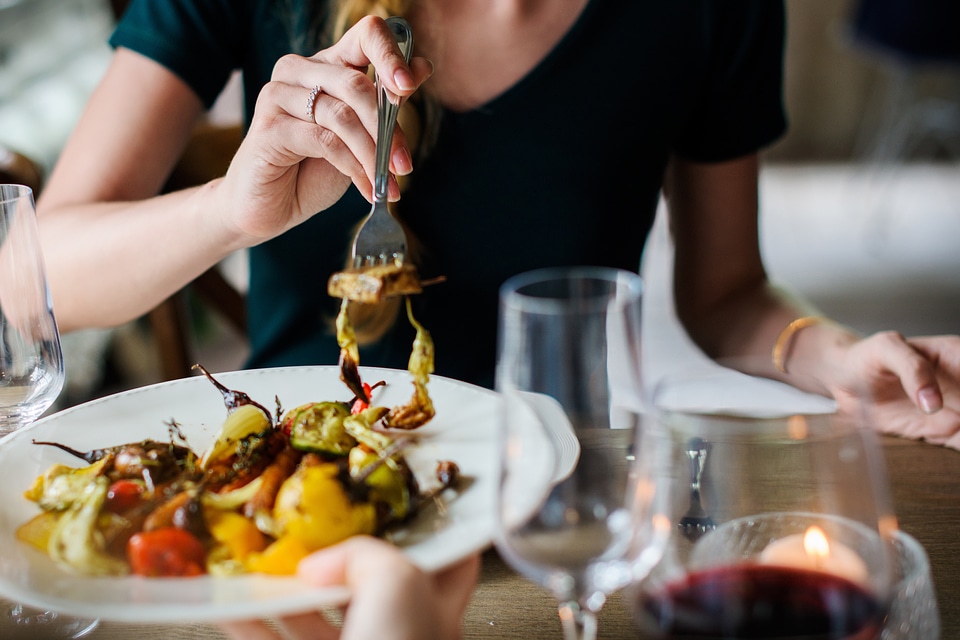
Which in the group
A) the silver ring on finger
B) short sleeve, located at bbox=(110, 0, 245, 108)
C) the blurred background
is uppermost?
short sleeve, located at bbox=(110, 0, 245, 108)

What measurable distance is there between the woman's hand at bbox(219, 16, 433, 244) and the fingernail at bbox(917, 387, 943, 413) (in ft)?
1.54

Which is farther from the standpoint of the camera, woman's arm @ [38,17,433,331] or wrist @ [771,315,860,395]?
wrist @ [771,315,860,395]

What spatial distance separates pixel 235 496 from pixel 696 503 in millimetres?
271

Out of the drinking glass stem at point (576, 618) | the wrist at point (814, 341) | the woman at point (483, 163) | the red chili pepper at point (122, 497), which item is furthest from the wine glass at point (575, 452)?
the woman at point (483, 163)

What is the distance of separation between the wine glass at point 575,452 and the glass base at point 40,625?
1.12 ft

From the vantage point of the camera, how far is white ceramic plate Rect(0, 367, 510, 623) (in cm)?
46

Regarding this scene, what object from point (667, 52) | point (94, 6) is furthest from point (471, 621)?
point (94, 6)

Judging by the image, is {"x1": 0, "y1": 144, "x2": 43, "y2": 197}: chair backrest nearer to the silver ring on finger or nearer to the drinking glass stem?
the silver ring on finger

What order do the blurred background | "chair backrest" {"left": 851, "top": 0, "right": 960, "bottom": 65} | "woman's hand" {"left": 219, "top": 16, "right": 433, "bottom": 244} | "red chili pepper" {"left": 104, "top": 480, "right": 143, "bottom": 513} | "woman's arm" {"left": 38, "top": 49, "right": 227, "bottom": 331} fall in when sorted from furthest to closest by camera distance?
1. "chair backrest" {"left": 851, "top": 0, "right": 960, "bottom": 65}
2. the blurred background
3. "woman's arm" {"left": 38, "top": 49, "right": 227, "bottom": 331}
4. "woman's hand" {"left": 219, "top": 16, "right": 433, "bottom": 244}
5. "red chili pepper" {"left": 104, "top": 480, "right": 143, "bottom": 513}

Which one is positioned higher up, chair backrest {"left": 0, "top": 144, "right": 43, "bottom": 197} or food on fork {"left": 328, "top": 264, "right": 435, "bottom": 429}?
chair backrest {"left": 0, "top": 144, "right": 43, "bottom": 197}

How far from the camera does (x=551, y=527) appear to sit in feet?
1.45

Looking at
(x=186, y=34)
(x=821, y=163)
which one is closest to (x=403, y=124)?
(x=186, y=34)

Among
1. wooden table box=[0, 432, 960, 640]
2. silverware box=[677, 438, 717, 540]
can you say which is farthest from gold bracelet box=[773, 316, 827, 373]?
silverware box=[677, 438, 717, 540]

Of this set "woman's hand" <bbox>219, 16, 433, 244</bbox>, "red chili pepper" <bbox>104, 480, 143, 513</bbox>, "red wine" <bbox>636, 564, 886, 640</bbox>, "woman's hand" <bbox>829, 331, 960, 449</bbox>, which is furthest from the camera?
"woman's hand" <bbox>829, 331, 960, 449</bbox>
